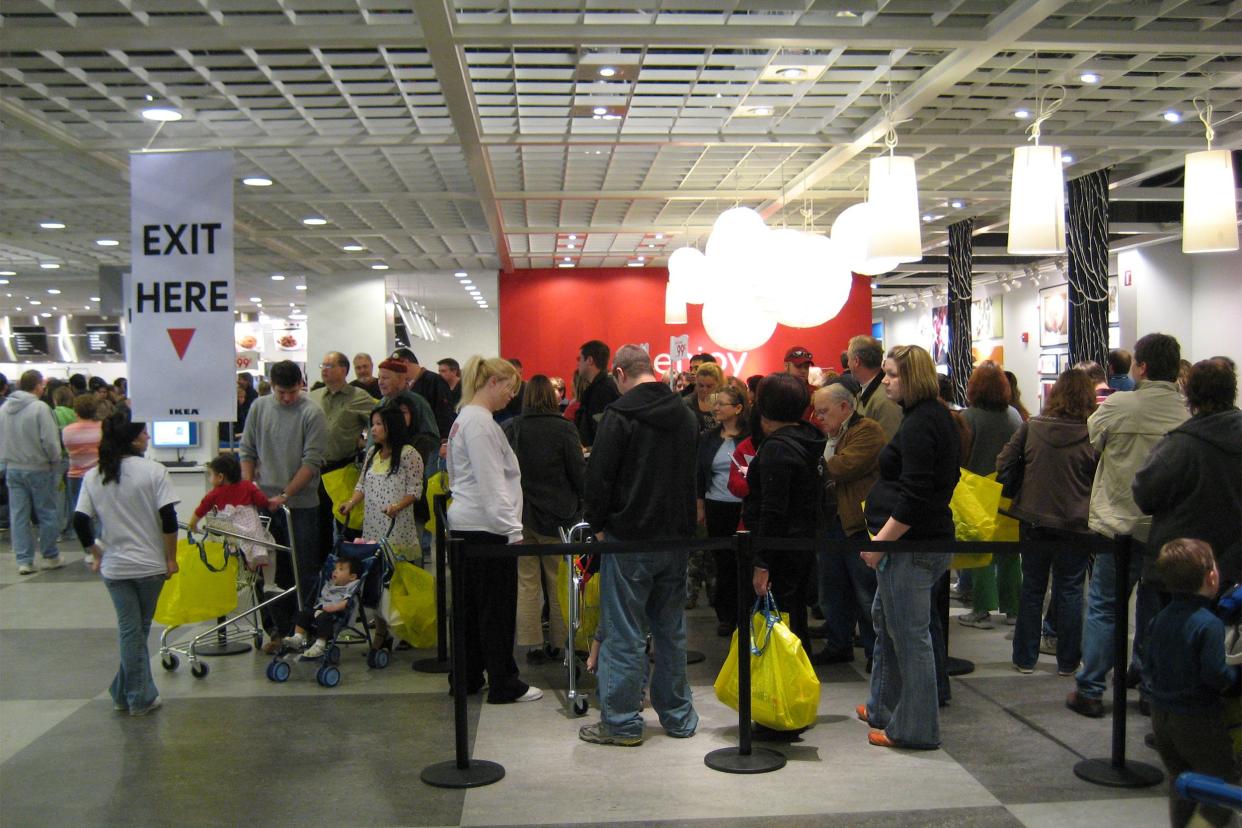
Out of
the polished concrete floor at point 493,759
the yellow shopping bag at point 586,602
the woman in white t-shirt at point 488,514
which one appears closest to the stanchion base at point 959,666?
the polished concrete floor at point 493,759

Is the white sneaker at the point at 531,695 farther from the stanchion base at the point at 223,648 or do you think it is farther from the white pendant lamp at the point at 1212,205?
the white pendant lamp at the point at 1212,205

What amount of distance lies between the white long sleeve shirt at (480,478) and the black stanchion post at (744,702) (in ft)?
4.00

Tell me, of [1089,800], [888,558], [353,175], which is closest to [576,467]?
[888,558]

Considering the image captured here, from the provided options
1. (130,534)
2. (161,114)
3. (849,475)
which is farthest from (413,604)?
(161,114)

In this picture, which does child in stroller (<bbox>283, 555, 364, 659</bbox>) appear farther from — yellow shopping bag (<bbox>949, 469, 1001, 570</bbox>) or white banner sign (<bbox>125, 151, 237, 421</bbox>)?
yellow shopping bag (<bbox>949, 469, 1001, 570</bbox>)

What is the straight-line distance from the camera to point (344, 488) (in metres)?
6.64

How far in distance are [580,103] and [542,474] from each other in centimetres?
333

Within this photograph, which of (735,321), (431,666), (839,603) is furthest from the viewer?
(735,321)

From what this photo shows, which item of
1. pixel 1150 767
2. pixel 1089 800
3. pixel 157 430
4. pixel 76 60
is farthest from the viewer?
pixel 157 430

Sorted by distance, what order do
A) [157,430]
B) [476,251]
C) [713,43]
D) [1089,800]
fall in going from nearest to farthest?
[1089,800], [713,43], [157,430], [476,251]

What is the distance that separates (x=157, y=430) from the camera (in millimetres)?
9992

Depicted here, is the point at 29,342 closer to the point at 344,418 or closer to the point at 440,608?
the point at 344,418

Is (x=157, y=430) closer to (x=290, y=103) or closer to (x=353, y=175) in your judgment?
(x=353, y=175)

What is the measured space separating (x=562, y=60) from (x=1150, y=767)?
16.7 feet
